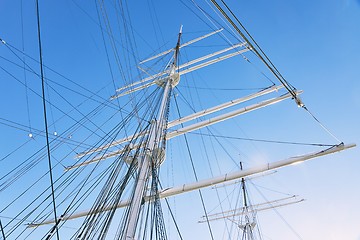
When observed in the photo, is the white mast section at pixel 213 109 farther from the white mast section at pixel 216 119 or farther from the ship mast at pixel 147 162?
the ship mast at pixel 147 162

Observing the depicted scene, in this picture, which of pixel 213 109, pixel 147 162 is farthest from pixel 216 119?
pixel 147 162

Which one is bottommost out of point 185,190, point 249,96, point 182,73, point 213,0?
point 213,0

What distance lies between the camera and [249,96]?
9.43m

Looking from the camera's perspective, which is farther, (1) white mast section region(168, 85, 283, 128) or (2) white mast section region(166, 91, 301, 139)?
(1) white mast section region(168, 85, 283, 128)

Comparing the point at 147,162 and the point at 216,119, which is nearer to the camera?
the point at 147,162

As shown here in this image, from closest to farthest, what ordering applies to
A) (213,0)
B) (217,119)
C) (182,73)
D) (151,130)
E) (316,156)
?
(213,0)
(151,130)
(316,156)
(217,119)
(182,73)

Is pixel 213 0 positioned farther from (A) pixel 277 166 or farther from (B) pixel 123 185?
(A) pixel 277 166

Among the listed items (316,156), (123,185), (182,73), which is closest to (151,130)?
(123,185)

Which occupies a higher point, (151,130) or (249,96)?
(249,96)

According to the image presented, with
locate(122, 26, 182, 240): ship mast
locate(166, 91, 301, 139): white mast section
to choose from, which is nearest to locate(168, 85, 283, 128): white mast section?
locate(166, 91, 301, 139): white mast section

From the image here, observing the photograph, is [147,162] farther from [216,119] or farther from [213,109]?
[213,109]

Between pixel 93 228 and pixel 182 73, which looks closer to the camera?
pixel 93 228

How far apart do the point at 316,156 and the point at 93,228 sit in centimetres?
539

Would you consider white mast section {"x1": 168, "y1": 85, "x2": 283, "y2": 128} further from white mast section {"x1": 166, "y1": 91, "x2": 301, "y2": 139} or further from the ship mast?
the ship mast
